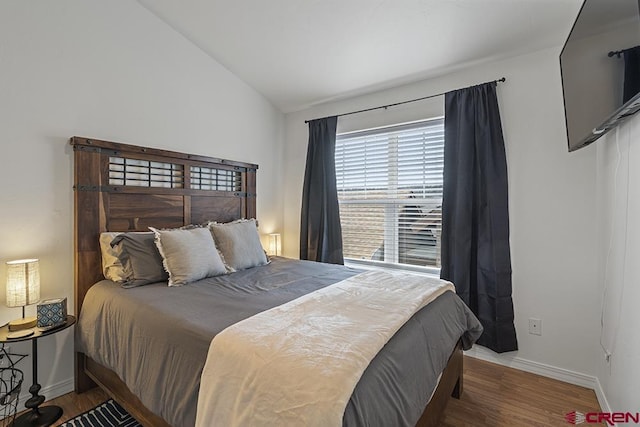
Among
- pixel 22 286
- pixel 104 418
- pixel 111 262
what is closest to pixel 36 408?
pixel 104 418

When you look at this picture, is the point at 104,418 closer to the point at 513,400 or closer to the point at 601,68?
the point at 513,400

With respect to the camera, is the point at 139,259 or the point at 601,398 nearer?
the point at 601,398

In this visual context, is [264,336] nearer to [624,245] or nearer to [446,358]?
[446,358]

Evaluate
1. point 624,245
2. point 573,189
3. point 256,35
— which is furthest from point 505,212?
point 256,35

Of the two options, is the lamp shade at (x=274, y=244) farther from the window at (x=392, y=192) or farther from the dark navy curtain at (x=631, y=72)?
the dark navy curtain at (x=631, y=72)

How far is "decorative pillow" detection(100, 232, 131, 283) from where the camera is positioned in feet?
6.77

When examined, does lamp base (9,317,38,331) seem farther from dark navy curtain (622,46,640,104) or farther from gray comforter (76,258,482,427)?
dark navy curtain (622,46,640,104)

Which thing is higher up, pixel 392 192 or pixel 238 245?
pixel 392 192

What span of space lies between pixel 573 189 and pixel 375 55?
6.14 ft

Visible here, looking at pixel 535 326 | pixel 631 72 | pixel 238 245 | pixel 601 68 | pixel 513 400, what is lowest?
pixel 513 400

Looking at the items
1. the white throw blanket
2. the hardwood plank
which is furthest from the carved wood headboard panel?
the hardwood plank

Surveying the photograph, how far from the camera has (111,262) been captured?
2.11m

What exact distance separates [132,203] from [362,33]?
89.5 inches

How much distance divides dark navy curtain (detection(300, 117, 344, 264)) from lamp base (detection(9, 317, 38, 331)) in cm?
235
